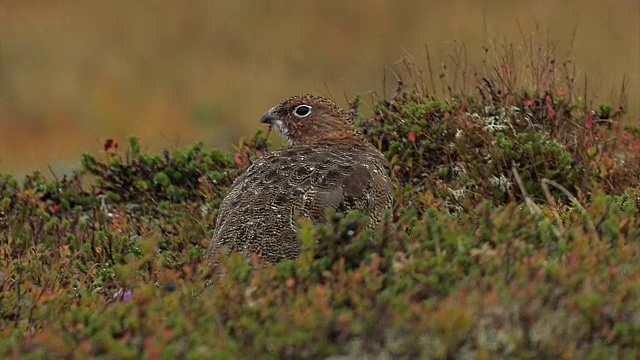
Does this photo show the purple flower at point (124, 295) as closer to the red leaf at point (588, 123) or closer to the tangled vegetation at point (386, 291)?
the tangled vegetation at point (386, 291)

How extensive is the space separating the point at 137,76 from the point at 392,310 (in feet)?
48.2

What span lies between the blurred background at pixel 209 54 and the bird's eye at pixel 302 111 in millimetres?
5964

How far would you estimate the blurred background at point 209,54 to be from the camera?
638 inches

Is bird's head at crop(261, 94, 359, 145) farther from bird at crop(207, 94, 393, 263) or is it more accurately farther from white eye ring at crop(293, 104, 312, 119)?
bird at crop(207, 94, 393, 263)

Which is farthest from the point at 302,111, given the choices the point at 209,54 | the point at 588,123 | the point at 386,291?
the point at 209,54

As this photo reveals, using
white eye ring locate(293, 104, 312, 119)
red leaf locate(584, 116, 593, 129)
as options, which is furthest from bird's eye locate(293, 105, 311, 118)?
red leaf locate(584, 116, 593, 129)

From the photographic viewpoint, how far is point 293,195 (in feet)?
20.9

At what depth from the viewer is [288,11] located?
820 inches

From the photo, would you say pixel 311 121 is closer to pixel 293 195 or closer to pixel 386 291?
pixel 293 195

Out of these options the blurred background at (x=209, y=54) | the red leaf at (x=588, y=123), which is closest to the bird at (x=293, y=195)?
the red leaf at (x=588, y=123)

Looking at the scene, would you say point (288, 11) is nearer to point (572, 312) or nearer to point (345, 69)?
point (345, 69)

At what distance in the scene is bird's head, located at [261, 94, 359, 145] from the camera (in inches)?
300

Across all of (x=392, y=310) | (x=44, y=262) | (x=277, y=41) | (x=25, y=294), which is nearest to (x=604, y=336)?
(x=392, y=310)

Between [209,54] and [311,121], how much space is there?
12.0 meters
